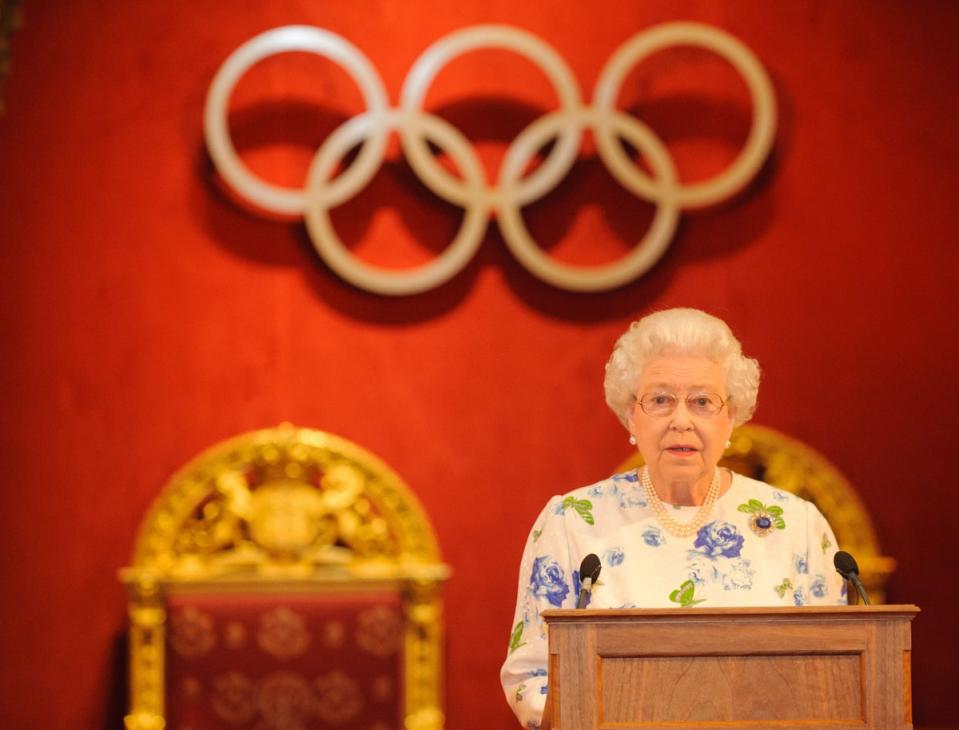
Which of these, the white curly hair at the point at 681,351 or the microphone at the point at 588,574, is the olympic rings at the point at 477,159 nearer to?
the white curly hair at the point at 681,351

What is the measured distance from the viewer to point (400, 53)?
3801mm

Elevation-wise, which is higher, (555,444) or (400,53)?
(400,53)

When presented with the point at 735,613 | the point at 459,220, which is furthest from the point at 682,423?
the point at 459,220

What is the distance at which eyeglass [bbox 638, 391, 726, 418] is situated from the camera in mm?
2434

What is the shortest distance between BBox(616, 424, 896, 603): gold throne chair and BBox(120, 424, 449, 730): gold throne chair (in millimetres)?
661

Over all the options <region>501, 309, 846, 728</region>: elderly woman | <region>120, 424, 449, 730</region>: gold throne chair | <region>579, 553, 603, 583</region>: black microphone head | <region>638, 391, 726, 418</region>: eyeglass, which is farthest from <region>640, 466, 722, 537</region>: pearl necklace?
<region>120, 424, 449, 730</region>: gold throne chair

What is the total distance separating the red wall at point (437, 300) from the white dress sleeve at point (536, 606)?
1316mm

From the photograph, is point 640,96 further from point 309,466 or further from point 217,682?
point 217,682

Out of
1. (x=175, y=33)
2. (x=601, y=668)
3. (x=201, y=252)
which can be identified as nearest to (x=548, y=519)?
(x=601, y=668)

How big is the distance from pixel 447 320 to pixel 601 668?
6.42 ft

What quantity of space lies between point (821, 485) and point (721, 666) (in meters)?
1.84

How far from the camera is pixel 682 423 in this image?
95.0 inches

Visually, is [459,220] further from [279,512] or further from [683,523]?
[683,523]

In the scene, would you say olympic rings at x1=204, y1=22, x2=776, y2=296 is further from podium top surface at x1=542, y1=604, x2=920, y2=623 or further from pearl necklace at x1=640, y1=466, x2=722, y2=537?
podium top surface at x1=542, y1=604, x2=920, y2=623
